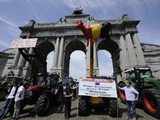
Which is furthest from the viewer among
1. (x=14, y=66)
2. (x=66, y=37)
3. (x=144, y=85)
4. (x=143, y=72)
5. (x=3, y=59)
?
(x=3, y=59)

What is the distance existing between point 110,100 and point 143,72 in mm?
11229

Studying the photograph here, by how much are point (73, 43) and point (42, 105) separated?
33.9 m

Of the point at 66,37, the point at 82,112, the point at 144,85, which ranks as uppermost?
the point at 66,37

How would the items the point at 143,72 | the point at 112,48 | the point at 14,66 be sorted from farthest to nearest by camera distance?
the point at 112,48
the point at 14,66
the point at 143,72

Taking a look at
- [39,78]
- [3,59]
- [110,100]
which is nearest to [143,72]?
[110,100]

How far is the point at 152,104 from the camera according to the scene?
11.6 meters

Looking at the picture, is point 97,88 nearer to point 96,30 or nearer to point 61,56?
point 96,30

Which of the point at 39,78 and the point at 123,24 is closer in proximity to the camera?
the point at 39,78

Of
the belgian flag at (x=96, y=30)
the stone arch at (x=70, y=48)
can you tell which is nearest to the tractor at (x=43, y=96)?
the belgian flag at (x=96, y=30)

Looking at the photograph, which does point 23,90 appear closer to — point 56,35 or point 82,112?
point 82,112

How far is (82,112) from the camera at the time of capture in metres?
10.9

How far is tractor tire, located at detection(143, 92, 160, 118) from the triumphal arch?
79.6 ft

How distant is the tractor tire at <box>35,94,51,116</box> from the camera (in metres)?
→ 11.1

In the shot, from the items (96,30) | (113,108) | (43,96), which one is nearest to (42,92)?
(43,96)
